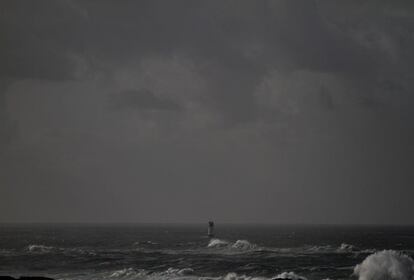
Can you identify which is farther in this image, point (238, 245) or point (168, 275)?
point (238, 245)

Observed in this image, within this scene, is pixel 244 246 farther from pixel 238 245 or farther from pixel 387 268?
pixel 387 268

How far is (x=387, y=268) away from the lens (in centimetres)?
5259

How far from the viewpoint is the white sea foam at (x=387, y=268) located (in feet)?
172

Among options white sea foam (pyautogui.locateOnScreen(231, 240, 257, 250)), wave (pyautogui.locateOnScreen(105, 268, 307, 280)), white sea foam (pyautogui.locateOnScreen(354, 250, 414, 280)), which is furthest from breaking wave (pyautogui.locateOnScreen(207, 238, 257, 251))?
white sea foam (pyautogui.locateOnScreen(354, 250, 414, 280))

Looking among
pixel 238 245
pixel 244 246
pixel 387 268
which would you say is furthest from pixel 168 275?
pixel 238 245

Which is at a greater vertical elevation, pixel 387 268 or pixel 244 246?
pixel 244 246

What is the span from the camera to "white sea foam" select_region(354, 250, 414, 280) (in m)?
52.4

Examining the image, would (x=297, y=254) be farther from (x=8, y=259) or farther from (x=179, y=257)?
(x=8, y=259)

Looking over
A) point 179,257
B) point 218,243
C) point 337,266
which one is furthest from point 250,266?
point 218,243

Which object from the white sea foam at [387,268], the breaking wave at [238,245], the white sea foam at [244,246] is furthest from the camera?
the breaking wave at [238,245]

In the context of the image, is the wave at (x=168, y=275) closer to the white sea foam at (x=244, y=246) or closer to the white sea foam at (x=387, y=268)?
the white sea foam at (x=387, y=268)

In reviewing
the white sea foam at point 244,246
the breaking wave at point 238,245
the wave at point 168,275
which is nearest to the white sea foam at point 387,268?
A: the wave at point 168,275

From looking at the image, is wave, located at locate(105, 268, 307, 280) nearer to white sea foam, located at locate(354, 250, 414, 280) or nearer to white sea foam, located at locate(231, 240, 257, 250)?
white sea foam, located at locate(354, 250, 414, 280)

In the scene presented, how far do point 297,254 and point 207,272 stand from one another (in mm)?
25083
